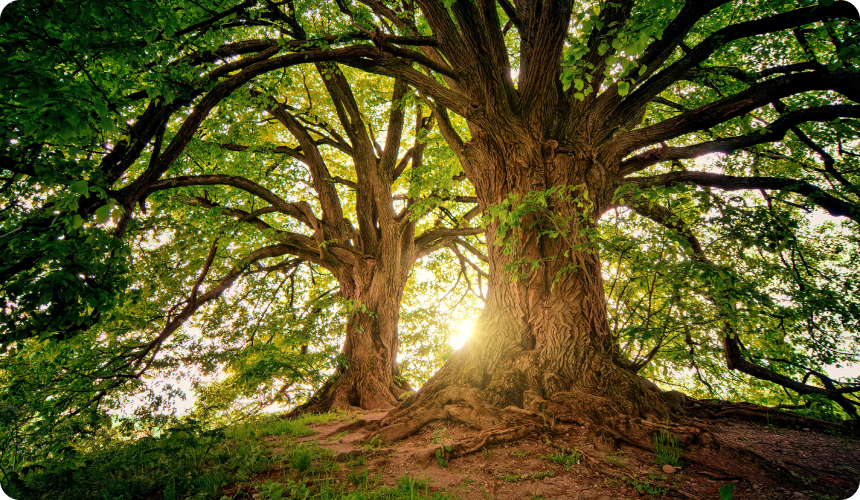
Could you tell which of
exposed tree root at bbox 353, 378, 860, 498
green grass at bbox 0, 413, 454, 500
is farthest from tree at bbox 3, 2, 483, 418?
exposed tree root at bbox 353, 378, 860, 498

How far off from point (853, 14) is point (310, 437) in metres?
7.29

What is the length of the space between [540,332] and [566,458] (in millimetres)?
1461

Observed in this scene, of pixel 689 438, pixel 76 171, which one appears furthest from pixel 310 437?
pixel 689 438

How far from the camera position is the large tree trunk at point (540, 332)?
357 cm

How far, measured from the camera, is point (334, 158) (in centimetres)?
1181

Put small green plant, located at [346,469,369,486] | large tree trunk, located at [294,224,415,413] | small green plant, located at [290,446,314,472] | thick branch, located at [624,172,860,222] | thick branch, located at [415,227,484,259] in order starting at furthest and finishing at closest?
1. thick branch, located at [415,227,484,259]
2. large tree trunk, located at [294,224,415,413]
3. thick branch, located at [624,172,860,222]
4. small green plant, located at [290,446,314,472]
5. small green plant, located at [346,469,369,486]

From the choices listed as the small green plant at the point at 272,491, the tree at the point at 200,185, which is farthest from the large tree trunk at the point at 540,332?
the tree at the point at 200,185

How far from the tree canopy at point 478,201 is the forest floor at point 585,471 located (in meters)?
0.42

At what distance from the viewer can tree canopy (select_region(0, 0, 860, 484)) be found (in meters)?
2.50

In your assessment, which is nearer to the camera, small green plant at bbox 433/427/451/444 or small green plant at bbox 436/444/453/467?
small green plant at bbox 436/444/453/467

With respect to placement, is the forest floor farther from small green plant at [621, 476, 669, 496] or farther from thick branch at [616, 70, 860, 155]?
thick branch at [616, 70, 860, 155]

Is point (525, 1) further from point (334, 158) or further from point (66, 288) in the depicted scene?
point (334, 158)

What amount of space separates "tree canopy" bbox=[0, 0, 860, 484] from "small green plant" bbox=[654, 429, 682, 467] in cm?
43

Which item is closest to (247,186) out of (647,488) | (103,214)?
(103,214)
